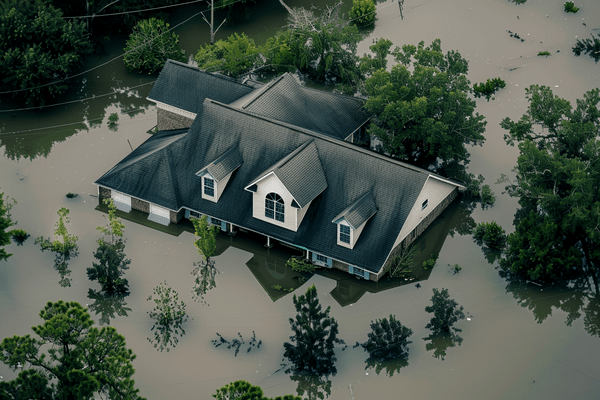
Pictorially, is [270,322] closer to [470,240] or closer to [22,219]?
[470,240]

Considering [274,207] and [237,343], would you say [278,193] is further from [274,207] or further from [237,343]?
[237,343]

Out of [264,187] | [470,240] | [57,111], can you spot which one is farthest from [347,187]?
[57,111]

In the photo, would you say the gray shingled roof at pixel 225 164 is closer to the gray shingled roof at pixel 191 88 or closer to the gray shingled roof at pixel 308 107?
the gray shingled roof at pixel 308 107

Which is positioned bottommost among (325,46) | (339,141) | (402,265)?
(402,265)

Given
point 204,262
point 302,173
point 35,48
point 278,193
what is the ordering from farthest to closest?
point 35,48
point 204,262
point 302,173
point 278,193

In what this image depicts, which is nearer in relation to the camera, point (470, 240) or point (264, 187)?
point (264, 187)

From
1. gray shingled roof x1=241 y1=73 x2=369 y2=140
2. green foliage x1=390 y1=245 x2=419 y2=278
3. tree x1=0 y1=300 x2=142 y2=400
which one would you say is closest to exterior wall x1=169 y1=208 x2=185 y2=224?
gray shingled roof x1=241 y1=73 x2=369 y2=140

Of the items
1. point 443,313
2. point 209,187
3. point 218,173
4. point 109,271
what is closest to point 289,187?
point 218,173
